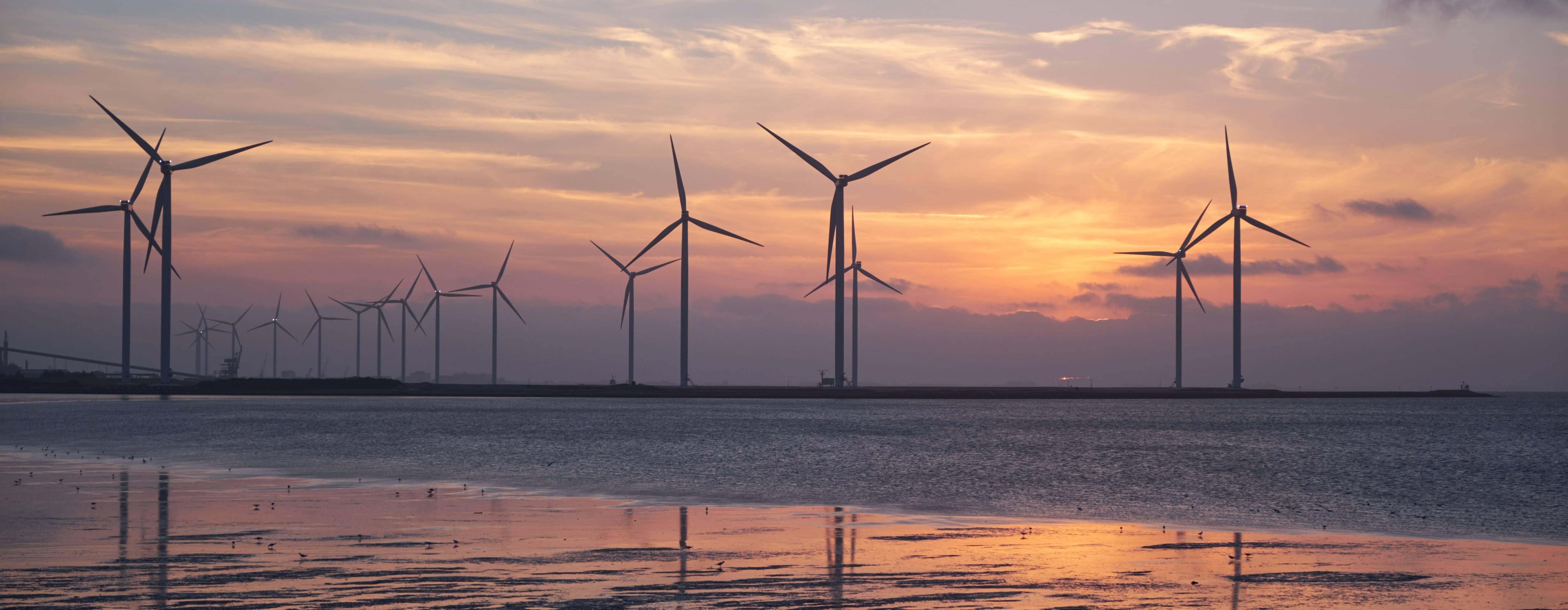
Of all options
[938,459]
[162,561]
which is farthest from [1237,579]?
[938,459]

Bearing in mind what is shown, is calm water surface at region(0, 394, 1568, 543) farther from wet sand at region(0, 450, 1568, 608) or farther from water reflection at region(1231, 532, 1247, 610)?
water reflection at region(1231, 532, 1247, 610)

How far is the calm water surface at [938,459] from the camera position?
39375 millimetres

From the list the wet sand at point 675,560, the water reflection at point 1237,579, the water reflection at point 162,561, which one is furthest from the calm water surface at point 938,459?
the water reflection at point 162,561

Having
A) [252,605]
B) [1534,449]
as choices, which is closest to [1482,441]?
[1534,449]

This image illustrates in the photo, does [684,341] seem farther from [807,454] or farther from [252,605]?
[252,605]

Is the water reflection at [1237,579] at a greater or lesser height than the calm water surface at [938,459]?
greater

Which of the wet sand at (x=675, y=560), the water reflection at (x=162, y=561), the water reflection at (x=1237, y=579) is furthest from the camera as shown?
the water reflection at (x=1237, y=579)

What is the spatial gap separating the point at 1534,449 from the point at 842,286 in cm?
8219

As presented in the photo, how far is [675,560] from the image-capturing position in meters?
21.9

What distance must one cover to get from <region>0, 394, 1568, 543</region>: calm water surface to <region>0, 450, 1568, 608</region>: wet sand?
614 centimetres

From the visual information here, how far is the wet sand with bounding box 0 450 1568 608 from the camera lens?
1766 centimetres

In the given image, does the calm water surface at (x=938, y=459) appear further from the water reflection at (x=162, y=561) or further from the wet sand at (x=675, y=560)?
the water reflection at (x=162, y=561)

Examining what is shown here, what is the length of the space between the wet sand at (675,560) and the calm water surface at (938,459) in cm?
614

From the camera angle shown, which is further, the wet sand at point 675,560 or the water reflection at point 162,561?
the wet sand at point 675,560
